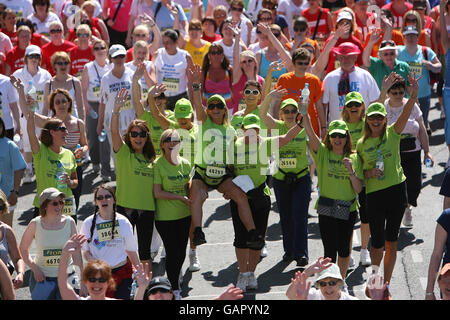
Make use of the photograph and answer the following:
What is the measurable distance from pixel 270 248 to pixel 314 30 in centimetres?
563

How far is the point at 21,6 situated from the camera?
17484 mm

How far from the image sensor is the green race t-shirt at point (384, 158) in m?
10.6

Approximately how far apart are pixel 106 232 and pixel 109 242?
10cm

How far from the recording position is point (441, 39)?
51.5ft

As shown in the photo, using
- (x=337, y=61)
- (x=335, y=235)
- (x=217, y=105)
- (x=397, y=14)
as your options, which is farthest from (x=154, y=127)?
→ (x=397, y=14)

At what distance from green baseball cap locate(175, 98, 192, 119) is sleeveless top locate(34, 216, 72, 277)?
7.74 ft

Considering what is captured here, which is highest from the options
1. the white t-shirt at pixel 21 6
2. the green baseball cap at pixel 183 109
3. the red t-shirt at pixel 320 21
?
the white t-shirt at pixel 21 6

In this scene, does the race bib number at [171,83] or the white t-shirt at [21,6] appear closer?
the race bib number at [171,83]

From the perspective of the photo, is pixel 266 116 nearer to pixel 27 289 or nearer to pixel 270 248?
pixel 270 248

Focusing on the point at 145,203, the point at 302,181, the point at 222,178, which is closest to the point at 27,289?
the point at 145,203

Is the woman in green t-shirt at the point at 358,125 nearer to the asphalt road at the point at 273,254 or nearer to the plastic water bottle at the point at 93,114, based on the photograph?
the asphalt road at the point at 273,254

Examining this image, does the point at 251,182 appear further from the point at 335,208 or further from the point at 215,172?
the point at 335,208

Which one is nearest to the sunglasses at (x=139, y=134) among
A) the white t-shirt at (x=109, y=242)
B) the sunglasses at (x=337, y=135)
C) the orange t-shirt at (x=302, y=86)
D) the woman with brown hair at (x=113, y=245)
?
the woman with brown hair at (x=113, y=245)

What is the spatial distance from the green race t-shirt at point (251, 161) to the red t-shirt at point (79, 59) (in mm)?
5306
